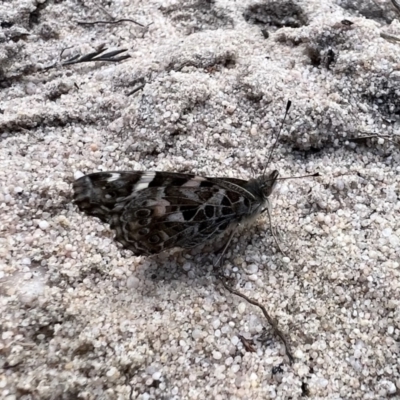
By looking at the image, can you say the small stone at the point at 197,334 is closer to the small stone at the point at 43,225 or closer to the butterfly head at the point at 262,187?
the butterfly head at the point at 262,187

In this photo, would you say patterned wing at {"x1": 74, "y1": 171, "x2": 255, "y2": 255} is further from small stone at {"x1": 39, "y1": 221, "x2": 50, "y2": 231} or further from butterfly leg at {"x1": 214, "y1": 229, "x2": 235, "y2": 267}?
small stone at {"x1": 39, "y1": 221, "x2": 50, "y2": 231}

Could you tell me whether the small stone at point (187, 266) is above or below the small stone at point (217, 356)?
above

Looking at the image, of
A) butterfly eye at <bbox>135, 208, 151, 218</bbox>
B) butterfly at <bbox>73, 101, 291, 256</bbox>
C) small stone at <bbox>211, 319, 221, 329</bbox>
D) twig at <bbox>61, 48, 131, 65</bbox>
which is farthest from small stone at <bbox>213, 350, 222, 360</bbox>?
twig at <bbox>61, 48, 131, 65</bbox>

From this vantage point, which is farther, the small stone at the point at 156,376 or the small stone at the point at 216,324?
the small stone at the point at 216,324

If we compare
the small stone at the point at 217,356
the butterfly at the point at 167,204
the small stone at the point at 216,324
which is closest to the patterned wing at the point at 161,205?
the butterfly at the point at 167,204

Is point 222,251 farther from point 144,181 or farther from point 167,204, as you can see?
point 144,181

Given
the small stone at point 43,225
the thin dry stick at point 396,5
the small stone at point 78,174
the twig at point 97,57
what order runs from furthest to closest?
the thin dry stick at point 396,5 → the twig at point 97,57 → the small stone at point 78,174 → the small stone at point 43,225

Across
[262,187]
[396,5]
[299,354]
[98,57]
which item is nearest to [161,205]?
[262,187]

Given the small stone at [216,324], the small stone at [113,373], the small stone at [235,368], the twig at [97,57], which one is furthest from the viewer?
the twig at [97,57]
